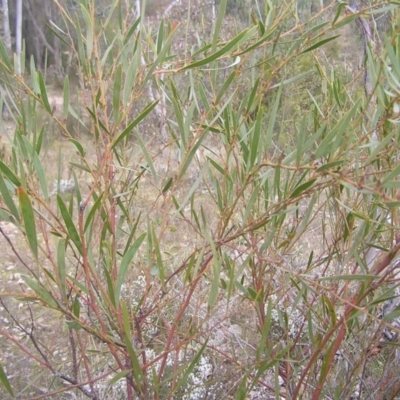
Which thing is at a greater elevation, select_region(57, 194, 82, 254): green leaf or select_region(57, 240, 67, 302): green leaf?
→ select_region(57, 194, 82, 254): green leaf

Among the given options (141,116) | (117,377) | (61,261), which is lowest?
(117,377)

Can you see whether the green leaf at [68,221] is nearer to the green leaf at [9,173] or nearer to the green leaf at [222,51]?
the green leaf at [9,173]

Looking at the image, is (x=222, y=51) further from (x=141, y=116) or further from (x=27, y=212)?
(x=27, y=212)

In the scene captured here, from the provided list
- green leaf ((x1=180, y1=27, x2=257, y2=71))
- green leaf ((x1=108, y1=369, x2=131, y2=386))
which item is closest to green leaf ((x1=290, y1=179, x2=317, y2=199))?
green leaf ((x1=180, y1=27, x2=257, y2=71))

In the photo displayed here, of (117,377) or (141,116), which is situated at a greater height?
(141,116)

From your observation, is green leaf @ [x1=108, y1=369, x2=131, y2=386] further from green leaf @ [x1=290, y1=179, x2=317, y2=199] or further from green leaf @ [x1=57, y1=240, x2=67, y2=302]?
green leaf @ [x1=290, y1=179, x2=317, y2=199]

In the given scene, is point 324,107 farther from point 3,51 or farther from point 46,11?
point 46,11

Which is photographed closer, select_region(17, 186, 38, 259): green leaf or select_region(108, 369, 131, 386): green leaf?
select_region(17, 186, 38, 259): green leaf

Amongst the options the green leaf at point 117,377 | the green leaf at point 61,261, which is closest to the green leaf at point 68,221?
the green leaf at point 61,261

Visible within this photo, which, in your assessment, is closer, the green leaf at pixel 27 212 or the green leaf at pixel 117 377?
the green leaf at pixel 27 212

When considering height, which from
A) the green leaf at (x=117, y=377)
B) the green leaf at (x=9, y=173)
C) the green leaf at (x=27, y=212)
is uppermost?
the green leaf at (x=9, y=173)

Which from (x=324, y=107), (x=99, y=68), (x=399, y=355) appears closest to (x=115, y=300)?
(x=99, y=68)

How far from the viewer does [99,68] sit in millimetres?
593

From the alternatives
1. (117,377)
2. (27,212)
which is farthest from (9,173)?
(117,377)
